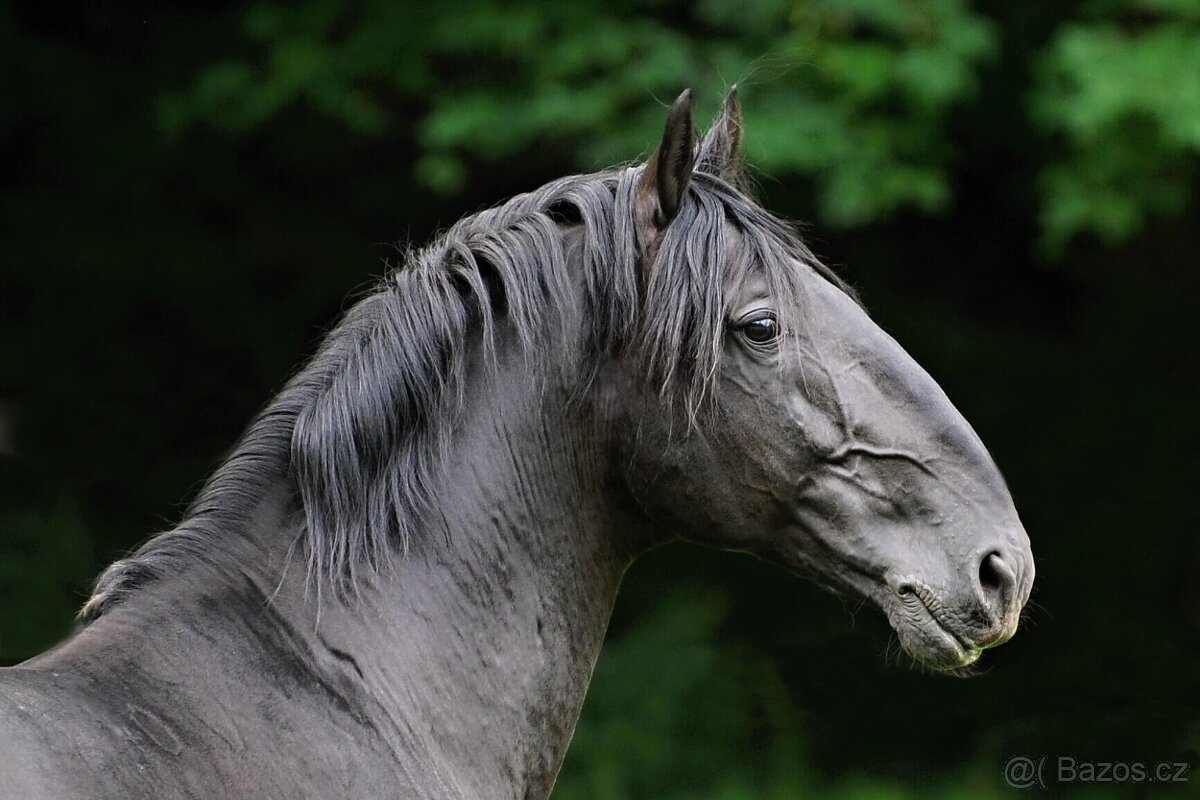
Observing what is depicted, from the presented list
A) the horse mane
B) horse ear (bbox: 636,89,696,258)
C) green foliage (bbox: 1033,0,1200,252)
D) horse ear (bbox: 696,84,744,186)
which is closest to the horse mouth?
the horse mane

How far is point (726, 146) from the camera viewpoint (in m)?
2.68

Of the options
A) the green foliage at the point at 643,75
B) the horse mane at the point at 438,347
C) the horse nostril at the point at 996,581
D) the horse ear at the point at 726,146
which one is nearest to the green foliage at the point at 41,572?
the green foliage at the point at 643,75

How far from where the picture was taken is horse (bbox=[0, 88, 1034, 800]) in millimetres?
2205

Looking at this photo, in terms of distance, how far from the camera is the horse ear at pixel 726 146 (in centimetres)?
263

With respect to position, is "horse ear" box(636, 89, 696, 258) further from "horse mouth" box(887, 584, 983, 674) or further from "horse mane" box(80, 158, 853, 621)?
"horse mouth" box(887, 584, 983, 674)

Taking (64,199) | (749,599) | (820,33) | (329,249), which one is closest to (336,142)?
(329,249)

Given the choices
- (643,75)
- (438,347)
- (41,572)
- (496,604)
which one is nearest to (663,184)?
(438,347)

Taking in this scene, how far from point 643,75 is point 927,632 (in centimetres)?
339

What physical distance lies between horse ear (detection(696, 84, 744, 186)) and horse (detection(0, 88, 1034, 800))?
0.16m

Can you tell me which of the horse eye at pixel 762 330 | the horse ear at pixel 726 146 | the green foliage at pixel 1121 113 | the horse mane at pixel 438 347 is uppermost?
the horse ear at pixel 726 146

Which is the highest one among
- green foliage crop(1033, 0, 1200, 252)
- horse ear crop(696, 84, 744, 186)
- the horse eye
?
horse ear crop(696, 84, 744, 186)

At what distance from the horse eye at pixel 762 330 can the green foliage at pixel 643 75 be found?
2.71 meters

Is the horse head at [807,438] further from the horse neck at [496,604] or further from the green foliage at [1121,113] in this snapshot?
the green foliage at [1121,113]

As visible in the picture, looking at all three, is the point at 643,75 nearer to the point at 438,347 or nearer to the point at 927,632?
the point at 438,347
